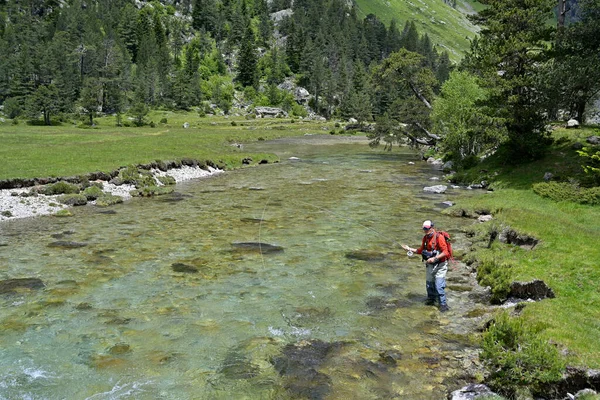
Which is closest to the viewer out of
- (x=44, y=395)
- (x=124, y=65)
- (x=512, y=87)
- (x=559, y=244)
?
(x=44, y=395)

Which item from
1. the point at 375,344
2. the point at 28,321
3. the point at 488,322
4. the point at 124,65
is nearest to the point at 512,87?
the point at 488,322

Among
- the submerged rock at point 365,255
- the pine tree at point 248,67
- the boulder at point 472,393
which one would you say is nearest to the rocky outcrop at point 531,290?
the boulder at point 472,393

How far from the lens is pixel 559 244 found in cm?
1814

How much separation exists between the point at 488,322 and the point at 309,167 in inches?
1634

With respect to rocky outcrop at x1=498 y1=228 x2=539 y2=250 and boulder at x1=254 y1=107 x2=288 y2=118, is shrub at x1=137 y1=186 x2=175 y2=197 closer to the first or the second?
rocky outcrop at x1=498 y1=228 x2=539 y2=250

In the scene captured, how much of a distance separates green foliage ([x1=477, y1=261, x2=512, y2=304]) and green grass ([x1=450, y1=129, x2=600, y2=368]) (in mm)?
345

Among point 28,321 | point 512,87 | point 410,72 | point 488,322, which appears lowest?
point 28,321

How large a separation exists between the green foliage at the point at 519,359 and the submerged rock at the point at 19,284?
15.3m

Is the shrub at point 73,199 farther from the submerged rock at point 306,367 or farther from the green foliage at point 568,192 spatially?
the green foliage at point 568,192

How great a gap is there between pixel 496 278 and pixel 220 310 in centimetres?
1008

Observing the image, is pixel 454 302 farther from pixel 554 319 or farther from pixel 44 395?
pixel 44 395

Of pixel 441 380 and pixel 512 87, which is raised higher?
pixel 512 87

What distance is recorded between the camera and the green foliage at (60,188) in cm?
3069

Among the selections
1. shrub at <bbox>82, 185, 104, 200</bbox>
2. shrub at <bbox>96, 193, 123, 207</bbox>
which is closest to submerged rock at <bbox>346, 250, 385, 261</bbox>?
shrub at <bbox>96, 193, 123, 207</bbox>
